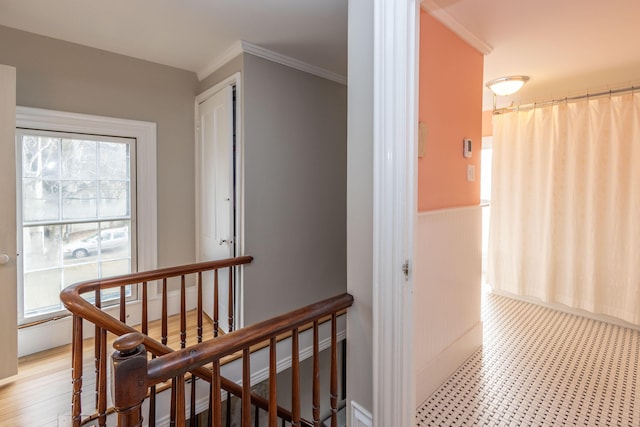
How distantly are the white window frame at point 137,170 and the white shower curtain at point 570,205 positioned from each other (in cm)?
358

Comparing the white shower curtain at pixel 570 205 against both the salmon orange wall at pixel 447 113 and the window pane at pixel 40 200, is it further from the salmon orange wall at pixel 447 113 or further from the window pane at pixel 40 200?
the window pane at pixel 40 200

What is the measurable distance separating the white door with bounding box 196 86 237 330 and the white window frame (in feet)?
1.30

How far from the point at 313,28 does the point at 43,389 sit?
2.89 metres

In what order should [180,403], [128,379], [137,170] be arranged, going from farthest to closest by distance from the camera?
[137,170] → [180,403] → [128,379]

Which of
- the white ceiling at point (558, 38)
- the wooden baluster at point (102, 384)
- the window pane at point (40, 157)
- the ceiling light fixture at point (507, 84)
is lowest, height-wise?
the wooden baluster at point (102, 384)

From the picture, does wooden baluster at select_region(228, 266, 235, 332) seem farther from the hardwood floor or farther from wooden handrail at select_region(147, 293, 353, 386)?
wooden handrail at select_region(147, 293, 353, 386)

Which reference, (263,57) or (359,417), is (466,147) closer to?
(263,57)

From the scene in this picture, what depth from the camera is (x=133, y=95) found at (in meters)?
2.68

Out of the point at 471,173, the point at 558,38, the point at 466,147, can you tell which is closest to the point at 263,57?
the point at 466,147

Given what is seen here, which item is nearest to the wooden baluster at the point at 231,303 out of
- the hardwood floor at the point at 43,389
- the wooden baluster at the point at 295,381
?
the hardwood floor at the point at 43,389

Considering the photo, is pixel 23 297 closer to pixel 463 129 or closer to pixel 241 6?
pixel 241 6

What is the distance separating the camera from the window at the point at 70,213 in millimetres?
2324

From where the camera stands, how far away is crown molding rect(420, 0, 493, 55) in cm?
178

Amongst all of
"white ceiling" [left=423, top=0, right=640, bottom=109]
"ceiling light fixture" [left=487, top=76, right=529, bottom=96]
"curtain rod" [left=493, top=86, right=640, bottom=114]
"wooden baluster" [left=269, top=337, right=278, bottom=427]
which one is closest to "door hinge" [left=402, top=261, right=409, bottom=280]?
"wooden baluster" [left=269, top=337, right=278, bottom=427]
